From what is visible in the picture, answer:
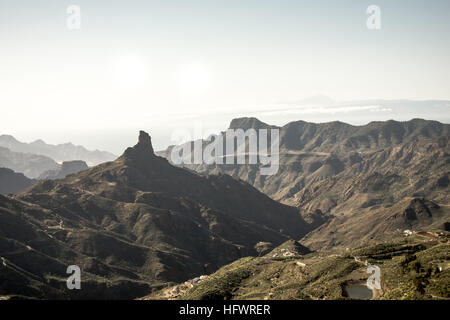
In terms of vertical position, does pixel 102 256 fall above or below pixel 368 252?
below

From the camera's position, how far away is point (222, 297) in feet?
374

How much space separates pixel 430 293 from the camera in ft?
229
